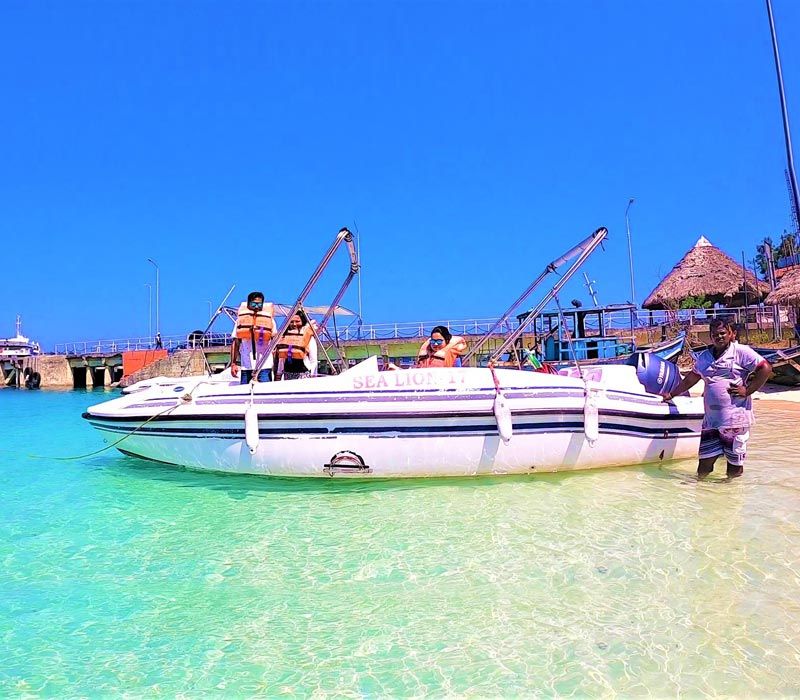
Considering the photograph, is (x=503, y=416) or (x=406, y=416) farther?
(x=406, y=416)

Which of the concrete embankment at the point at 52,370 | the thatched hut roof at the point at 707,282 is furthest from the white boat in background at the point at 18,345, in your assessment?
the thatched hut roof at the point at 707,282

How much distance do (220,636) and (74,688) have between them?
0.77 metres

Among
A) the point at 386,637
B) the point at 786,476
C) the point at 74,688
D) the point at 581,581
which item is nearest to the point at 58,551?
the point at 74,688

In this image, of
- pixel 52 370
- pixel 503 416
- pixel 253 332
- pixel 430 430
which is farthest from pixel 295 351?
pixel 52 370

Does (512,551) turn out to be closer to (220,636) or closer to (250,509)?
(220,636)

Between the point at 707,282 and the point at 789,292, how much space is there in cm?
784

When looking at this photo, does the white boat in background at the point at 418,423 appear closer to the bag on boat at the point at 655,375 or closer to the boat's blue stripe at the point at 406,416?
the boat's blue stripe at the point at 406,416

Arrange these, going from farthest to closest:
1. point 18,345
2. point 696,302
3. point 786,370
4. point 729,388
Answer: point 18,345 → point 696,302 → point 786,370 → point 729,388

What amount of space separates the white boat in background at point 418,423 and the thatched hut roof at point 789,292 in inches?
685

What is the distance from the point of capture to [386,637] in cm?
341

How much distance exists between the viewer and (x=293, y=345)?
8.15 m

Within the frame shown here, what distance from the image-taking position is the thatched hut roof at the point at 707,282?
2828 centimetres

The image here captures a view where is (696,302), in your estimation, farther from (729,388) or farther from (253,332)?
(253,332)

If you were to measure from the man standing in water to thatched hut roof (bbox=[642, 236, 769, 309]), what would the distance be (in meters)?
24.7
